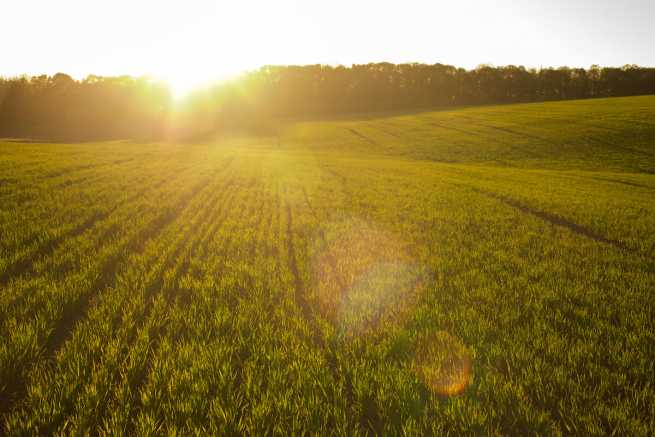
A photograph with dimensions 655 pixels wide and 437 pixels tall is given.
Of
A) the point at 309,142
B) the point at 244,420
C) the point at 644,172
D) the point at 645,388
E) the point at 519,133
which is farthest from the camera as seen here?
the point at 309,142

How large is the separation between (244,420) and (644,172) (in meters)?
36.6

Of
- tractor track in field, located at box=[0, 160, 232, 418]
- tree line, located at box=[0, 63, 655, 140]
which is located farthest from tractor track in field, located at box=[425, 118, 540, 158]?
tree line, located at box=[0, 63, 655, 140]

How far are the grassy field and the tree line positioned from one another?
67047mm

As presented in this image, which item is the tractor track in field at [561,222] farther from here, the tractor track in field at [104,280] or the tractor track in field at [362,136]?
the tractor track in field at [362,136]

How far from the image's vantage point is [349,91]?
104 meters

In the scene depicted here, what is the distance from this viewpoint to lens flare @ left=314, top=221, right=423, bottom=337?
166 inches

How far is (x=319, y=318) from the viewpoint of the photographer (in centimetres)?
424

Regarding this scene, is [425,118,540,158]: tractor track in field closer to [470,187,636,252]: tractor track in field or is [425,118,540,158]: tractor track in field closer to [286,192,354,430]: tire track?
[470,187,636,252]: tractor track in field

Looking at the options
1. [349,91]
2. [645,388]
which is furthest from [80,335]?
[349,91]

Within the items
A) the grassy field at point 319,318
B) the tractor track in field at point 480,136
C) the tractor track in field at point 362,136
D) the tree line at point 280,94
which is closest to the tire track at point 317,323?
the grassy field at point 319,318

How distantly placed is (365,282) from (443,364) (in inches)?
85.8

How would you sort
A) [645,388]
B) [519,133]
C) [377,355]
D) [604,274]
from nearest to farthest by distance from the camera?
1. [645,388]
2. [377,355]
3. [604,274]
4. [519,133]

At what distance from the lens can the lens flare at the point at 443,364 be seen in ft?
9.93

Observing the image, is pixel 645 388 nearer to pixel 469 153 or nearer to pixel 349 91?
pixel 469 153
